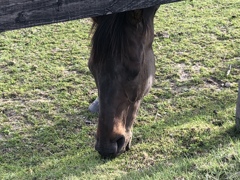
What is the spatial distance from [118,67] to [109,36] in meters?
0.25

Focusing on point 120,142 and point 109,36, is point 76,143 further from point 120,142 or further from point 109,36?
point 109,36

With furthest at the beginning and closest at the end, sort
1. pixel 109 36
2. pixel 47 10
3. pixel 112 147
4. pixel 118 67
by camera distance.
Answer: pixel 112 147
pixel 118 67
pixel 109 36
pixel 47 10

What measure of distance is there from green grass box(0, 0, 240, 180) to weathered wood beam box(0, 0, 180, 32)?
104 centimetres

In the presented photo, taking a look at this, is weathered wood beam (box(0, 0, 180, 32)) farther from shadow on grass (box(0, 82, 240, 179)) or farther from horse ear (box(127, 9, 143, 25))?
shadow on grass (box(0, 82, 240, 179))

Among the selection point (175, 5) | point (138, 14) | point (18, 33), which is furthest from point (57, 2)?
point (175, 5)

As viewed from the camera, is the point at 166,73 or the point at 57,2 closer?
the point at 57,2

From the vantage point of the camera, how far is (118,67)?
9.34ft

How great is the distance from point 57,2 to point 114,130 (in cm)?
130

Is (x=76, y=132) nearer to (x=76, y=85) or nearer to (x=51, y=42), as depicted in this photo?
(x=76, y=85)

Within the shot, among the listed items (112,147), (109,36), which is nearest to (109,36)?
(109,36)

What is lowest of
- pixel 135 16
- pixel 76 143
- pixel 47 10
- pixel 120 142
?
pixel 76 143

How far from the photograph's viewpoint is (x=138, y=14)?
2.75 metres

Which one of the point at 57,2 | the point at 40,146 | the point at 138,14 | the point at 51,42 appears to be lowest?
the point at 40,146

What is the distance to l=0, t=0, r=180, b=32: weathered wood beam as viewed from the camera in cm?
178
